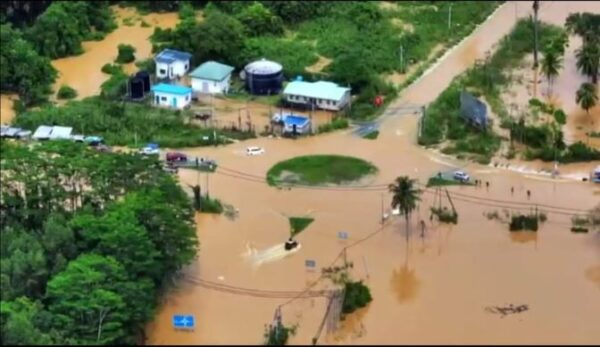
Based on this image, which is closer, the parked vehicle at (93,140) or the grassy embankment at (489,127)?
the grassy embankment at (489,127)

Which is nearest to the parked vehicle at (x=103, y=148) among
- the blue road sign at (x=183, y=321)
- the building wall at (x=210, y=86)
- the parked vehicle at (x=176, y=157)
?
the parked vehicle at (x=176, y=157)

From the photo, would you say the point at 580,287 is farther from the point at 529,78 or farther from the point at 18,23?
the point at 18,23

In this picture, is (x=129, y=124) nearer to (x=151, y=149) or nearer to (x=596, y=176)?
(x=151, y=149)

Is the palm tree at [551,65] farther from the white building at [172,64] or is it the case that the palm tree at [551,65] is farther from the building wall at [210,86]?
the white building at [172,64]

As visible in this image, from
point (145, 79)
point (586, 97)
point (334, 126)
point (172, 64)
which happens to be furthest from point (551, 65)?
point (145, 79)

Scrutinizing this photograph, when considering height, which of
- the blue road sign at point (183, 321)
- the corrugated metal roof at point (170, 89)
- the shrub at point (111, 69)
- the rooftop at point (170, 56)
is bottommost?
the blue road sign at point (183, 321)

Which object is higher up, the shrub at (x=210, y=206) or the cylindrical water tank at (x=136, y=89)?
the cylindrical water tank at (x=136, y=89)
